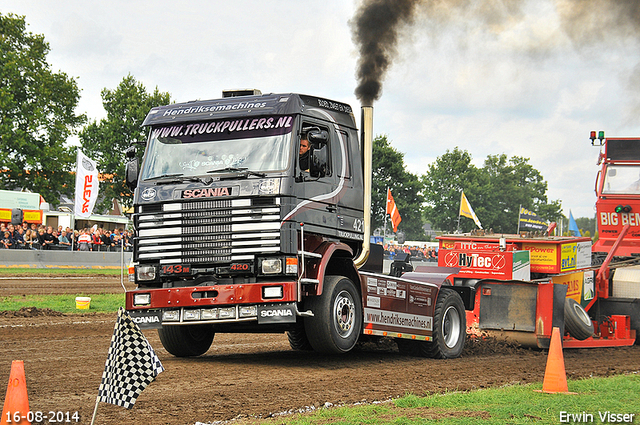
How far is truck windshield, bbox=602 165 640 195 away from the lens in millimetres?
15914

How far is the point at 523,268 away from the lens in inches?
492

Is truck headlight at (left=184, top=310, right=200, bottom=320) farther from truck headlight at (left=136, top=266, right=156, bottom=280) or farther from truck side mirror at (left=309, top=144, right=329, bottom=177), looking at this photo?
truck side mirror at (left=309, top=144, right=329, bottom=177)

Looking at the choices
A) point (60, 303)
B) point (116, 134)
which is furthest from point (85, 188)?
point (116, 134)

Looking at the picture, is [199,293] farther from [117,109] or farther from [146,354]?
[117,109]

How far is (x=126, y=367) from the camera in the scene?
5328 mm

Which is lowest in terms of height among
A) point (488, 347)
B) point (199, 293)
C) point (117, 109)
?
point (488, 347)

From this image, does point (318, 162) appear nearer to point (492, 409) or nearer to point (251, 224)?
point (251, 224)

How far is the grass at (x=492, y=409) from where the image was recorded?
19.8 feet

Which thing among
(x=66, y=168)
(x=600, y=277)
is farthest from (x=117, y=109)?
(x=600, y=277)

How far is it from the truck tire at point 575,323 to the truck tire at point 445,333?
1950 millimetres

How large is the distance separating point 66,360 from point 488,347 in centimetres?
691

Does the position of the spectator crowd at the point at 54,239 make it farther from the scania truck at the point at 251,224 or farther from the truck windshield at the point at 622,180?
the scania truck at the point at 251,224

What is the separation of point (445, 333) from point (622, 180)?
724 cm

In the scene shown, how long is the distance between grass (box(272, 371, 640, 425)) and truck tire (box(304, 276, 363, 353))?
1925 millimetres
